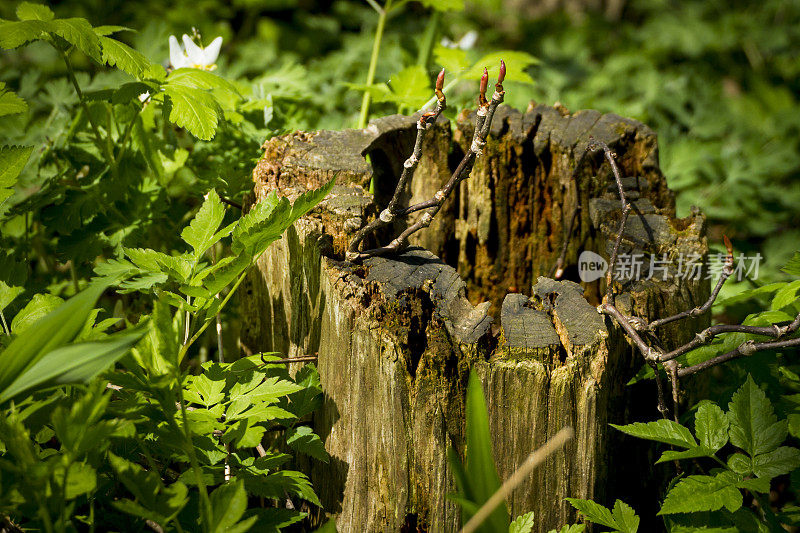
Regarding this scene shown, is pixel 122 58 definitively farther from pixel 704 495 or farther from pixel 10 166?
pixel 704 495

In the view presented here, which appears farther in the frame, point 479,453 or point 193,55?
point 193,55

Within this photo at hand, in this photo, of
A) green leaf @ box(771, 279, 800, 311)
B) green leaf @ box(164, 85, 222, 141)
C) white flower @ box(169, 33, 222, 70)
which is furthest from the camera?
white flower @ box(169, 33, 222, 70)

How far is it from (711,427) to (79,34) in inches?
69.1

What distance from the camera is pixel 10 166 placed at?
1.41m

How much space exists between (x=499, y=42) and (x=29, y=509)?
18.5 feet

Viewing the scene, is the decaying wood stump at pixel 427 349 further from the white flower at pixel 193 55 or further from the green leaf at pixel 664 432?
the white flower at pixel 193 55

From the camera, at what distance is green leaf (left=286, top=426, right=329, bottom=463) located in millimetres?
1389

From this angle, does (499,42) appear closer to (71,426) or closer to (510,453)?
(510,453)

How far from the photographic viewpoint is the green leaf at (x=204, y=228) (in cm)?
142

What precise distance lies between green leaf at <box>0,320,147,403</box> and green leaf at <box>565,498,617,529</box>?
97cm

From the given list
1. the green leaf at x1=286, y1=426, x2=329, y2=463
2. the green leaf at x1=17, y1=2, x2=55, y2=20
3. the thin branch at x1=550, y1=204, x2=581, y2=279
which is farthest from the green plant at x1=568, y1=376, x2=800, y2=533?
the green leaf at x1=17, y1=2, x2=55, y2=20

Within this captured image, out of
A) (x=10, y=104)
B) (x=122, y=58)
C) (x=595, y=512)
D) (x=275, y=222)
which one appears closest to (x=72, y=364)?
(x=275, y=222)

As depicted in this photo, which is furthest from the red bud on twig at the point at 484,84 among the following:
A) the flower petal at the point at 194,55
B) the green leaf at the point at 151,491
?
the flower petal at the point at 194,55

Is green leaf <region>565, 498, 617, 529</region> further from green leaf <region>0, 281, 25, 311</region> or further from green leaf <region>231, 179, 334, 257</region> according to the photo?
green leaf <region>0, 281, 25, 311</region>
